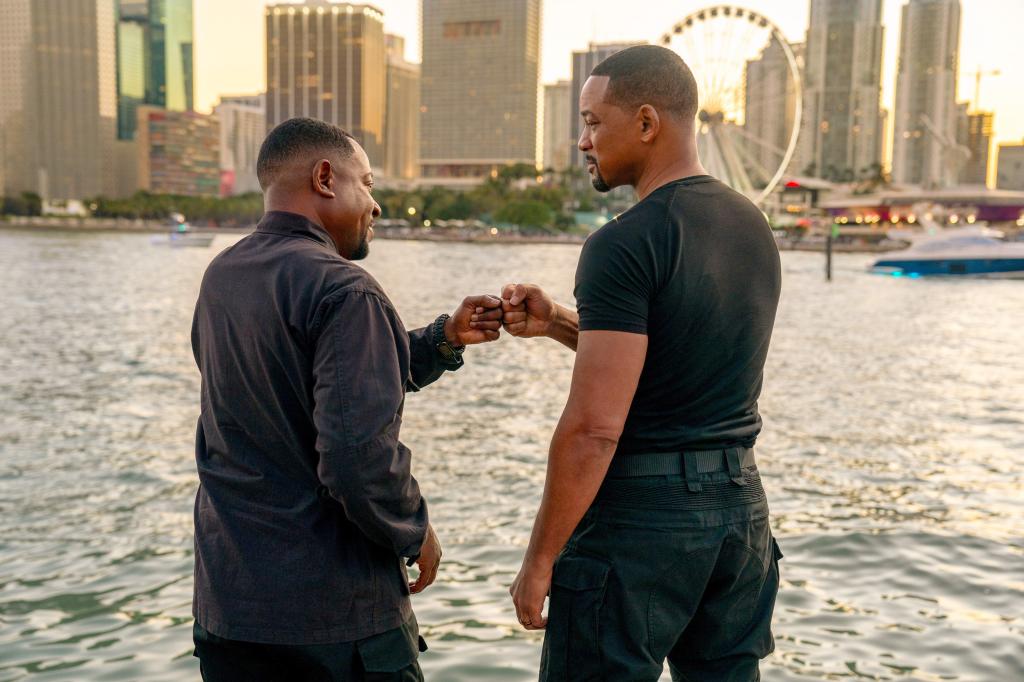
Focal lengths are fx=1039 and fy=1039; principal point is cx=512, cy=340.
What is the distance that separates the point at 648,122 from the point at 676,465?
92 cm

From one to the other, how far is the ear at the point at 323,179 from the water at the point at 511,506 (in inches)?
144

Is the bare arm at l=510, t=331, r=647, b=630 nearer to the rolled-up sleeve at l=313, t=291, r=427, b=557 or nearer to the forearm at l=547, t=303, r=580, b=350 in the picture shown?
the rolled-up sleeve at l=313, t=291, r=427, b=557

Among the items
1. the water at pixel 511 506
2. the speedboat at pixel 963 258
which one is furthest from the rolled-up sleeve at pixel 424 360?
the speedboat at pixel 963 258

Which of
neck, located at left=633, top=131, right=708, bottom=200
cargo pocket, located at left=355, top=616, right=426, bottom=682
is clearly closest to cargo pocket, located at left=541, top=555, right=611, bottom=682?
cargo pocket, located at left=355, top=616, right=426, bottom=682

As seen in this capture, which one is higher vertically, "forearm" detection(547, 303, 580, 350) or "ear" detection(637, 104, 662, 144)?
"ear" detection(637, 104, 662, 144)

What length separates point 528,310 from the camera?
326 centimetres

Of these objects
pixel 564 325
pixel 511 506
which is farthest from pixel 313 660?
pixel 511 506

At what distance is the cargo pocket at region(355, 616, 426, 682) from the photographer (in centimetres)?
261

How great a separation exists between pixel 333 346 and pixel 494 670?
3745 millimetres

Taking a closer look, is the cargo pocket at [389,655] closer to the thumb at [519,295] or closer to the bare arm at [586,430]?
the bare arm at [586,430]

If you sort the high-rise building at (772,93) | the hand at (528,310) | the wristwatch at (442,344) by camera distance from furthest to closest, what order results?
the high-rise building at (772,93)
the wristwatch at (442,344)
the hand at (528,310)

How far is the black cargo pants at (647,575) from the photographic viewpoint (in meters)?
2.69

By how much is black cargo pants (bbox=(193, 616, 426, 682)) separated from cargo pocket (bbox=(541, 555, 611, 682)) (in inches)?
14.7

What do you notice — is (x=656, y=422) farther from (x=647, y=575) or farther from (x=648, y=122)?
(x=648, y=122)
